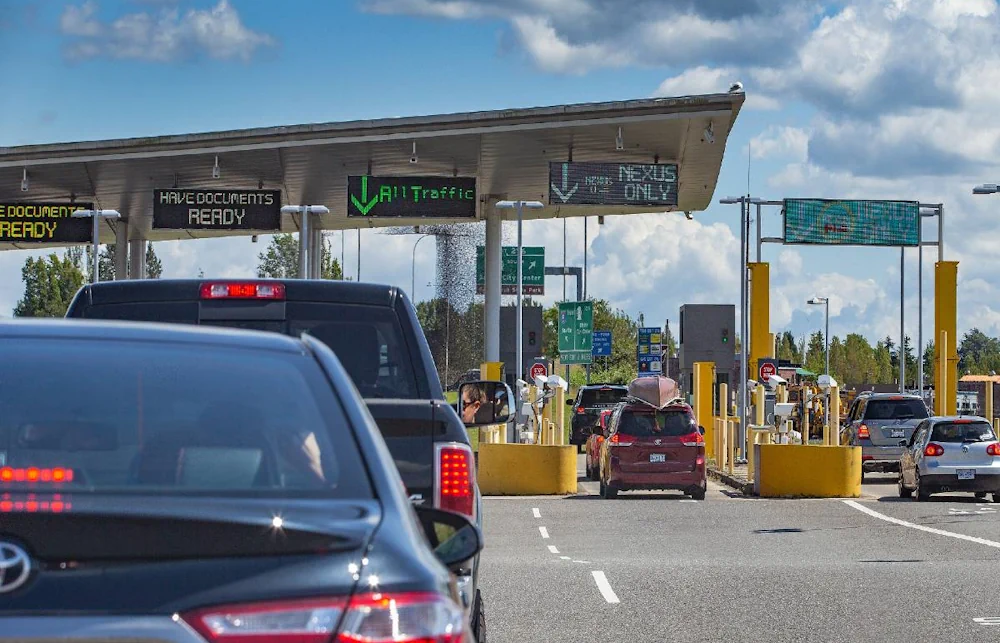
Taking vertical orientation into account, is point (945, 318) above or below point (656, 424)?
above

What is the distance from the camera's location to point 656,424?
28.3 m

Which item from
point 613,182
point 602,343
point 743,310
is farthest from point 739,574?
point 602,343

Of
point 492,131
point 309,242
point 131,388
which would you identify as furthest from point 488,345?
point 131,388

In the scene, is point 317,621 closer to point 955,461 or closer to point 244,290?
point 244,290

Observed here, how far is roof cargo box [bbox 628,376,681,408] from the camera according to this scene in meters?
29.5

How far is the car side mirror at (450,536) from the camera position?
4.29 meters

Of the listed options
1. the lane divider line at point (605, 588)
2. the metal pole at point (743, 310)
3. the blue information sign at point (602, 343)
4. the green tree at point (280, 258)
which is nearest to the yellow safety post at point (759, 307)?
the metal pole at point (743, 310)

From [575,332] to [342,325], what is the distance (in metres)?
61.3

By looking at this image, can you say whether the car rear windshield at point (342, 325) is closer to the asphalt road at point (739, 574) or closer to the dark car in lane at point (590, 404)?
the asphalt road at point (739, 574)

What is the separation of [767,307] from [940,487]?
15.6 metres

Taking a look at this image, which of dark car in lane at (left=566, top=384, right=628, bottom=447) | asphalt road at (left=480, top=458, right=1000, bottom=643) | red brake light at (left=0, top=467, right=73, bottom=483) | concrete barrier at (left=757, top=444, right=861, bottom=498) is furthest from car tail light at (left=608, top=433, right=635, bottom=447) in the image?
red brake light at (left=0, top=467, right=73, bottom=483)

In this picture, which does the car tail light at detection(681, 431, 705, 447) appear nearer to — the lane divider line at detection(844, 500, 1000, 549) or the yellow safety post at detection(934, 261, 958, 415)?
the lane divider line at detection(844, 500, 1000, 549)

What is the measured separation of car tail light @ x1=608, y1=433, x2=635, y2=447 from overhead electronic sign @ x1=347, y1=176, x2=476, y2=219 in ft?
16.2

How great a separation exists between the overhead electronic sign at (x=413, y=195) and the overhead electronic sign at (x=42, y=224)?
23.2 feet
